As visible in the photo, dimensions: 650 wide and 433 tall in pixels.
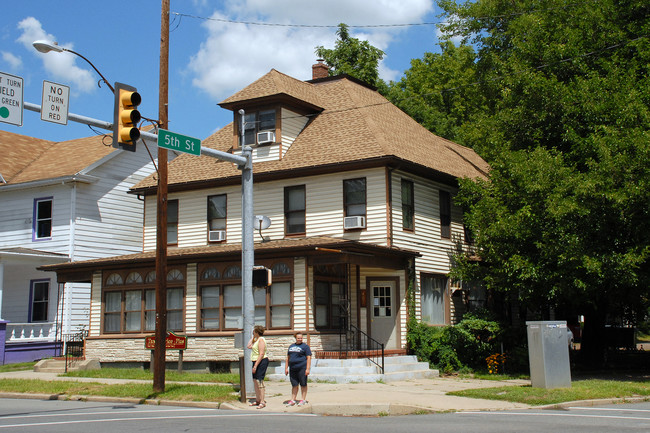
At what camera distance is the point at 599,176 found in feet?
64.2

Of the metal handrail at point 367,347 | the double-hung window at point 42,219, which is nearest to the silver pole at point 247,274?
the metal handrail at point 367,347

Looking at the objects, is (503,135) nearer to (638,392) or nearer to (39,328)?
(638,392)

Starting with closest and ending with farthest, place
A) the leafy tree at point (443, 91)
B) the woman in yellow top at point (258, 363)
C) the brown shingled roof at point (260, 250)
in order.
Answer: the woman in yellow top at point (258, 363) → the brown shingled roof at point (260, 250) → the leafy tree at point (443, 91)

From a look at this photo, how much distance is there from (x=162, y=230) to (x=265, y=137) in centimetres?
940

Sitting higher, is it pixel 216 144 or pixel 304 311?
pixel 216 144

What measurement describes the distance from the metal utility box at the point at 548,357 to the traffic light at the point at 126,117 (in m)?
10.4

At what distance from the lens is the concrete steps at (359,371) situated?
2050 centimetres

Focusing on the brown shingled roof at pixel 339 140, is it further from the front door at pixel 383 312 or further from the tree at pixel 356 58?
the tree at pixel 356 58

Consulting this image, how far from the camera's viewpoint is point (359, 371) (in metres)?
20.9

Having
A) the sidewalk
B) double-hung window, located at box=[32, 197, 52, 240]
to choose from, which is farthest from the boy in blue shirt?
double-hung window, located at box=[32, 197, 52, 240]

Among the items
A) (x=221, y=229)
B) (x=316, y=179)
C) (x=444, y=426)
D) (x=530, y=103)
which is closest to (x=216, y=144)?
(x=221, y=229)

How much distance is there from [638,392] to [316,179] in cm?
1244

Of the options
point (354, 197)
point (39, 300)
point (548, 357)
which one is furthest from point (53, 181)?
point (548, 357)

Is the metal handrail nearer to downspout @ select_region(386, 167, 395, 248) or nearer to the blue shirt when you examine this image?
downspout @ select_region(386, 167, 395, 248)
